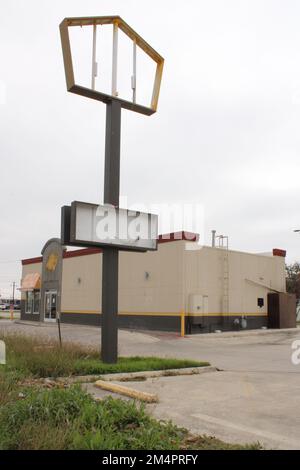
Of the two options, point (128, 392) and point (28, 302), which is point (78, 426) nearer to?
point (128, 392)

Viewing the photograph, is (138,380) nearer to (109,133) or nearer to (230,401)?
(230,401)

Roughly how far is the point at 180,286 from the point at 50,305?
1544 cm

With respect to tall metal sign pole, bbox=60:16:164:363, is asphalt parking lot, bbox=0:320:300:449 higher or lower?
lower

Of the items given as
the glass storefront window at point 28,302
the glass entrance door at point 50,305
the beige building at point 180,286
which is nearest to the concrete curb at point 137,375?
the beige building at point 180,286

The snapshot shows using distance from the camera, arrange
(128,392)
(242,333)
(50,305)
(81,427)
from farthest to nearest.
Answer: (50,305) → (242,333) → (128,392) → (81,427)

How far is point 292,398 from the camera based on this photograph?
898cm

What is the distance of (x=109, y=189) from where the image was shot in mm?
12891

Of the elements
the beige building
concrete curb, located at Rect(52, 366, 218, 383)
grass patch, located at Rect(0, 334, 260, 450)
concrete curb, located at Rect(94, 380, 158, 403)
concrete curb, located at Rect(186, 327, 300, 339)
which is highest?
the beige building

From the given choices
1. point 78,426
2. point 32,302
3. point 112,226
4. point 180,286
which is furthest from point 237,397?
point 32,302

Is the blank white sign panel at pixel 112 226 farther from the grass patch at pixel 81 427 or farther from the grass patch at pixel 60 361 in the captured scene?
the grass patch at pixel 81 427

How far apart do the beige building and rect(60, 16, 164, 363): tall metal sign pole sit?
13416 millimetres

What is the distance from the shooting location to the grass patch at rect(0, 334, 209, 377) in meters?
10.4

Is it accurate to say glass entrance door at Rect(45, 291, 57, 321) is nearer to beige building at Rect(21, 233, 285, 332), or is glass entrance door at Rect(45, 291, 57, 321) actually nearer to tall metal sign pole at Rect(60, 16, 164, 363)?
→ beige building at Rect(21, 233, 285, 332)

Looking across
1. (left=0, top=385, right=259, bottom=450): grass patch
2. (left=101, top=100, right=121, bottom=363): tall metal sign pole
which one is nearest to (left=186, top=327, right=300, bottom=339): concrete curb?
(left=101, top=100, right=121, bottom=363): tall metal sign pole
